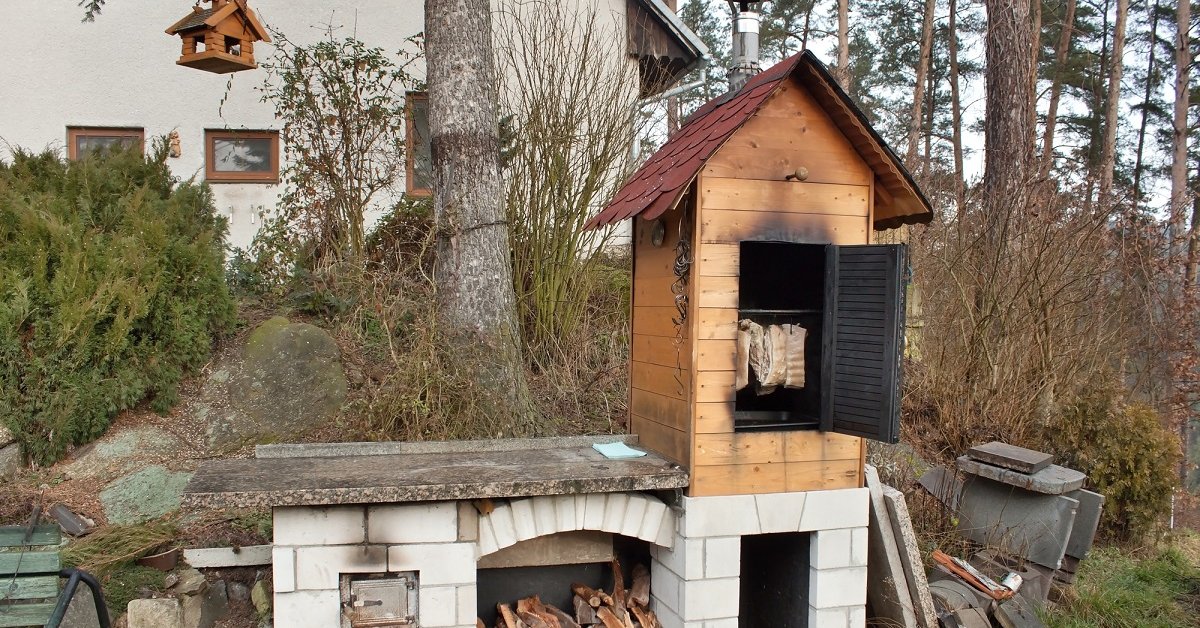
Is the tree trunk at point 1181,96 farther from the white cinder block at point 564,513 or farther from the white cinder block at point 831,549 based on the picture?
the white cinder block at point 564,513

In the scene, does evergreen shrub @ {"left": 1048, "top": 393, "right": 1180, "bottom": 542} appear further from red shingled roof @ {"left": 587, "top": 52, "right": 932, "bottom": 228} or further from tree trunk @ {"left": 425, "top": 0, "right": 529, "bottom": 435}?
tree trunk @ {"left": 425, "top": 0, "right": 529, "bottom": 435}

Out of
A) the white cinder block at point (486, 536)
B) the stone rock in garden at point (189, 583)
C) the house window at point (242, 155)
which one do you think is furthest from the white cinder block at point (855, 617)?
the house window at point (242, 155)

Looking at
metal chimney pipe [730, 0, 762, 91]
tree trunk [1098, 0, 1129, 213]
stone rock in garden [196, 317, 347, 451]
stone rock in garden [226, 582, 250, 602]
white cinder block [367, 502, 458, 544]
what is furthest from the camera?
tree trunk [1098, 0, 1129, 213]

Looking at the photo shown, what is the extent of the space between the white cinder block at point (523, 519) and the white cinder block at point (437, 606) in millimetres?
388

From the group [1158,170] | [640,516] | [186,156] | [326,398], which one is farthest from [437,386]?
[1158,170]

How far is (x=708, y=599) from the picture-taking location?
13.0ft

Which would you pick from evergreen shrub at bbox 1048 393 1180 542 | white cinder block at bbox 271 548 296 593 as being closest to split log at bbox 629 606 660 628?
white cinder block at bbox 271 548 296 593

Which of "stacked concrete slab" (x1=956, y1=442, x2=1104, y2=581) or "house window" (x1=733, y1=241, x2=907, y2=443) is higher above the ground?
"house window" (x1=733, y1=241, x2=907, y2=443)

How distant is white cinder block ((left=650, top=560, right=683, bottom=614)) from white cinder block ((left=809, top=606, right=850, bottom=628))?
710mm

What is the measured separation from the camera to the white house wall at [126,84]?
9695 mm

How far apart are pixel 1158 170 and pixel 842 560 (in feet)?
64.0

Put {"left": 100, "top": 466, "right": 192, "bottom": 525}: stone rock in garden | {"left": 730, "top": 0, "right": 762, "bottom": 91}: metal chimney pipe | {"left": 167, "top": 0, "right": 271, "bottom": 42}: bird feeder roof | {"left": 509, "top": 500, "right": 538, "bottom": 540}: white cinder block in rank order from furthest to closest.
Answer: {"left": 167, "top": 0, "right": 271, "bottom": 42}: bird feeder roof < {"left": 100, "top": 466, "right": 192, "bottom": 525}: stone rock in garden < {"left": 730, "top": 0, "right": 762, "bottom": 91}: metal chimney pipe < {"left": 509, "top": 500, "right": 538, "bottom": 540}: white cinder block

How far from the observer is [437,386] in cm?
536

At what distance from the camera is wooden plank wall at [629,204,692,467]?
4105 mm
